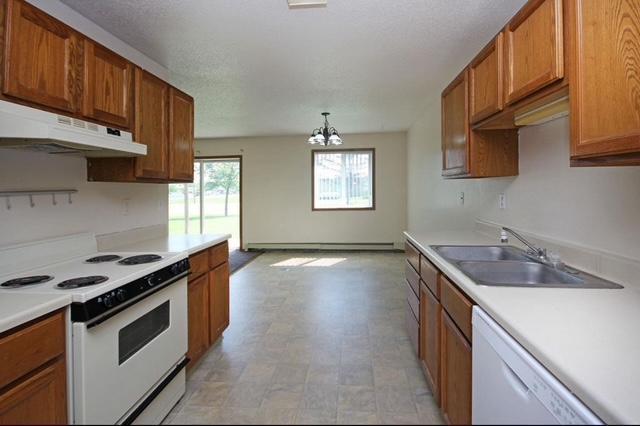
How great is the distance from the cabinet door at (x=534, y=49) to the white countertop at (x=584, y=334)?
0.80 m

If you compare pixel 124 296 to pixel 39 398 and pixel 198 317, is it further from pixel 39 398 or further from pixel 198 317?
pixel 198 317

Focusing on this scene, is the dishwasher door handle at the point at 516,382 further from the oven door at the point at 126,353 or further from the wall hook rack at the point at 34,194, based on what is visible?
the wall hook rack at the point at 34,194

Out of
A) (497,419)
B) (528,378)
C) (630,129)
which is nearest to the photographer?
(497,419)

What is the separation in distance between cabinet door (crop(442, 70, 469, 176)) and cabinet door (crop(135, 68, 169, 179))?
6.75 feet

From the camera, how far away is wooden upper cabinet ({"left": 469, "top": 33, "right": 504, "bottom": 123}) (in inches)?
65.9

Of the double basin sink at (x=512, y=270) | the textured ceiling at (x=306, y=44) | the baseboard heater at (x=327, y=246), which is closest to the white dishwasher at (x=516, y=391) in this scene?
the double basin sink at (x=512, y=270)

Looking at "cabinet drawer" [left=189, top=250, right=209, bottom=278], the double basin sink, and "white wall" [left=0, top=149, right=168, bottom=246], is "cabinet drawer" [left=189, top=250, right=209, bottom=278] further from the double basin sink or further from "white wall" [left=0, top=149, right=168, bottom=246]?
the double basin sink

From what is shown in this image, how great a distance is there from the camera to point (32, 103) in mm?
1415

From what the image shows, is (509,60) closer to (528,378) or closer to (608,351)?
(608,351)

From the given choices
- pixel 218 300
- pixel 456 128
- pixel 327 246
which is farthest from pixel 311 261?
pixel 456 128

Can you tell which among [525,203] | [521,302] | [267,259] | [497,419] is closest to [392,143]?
[267,259]

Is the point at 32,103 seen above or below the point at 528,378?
above

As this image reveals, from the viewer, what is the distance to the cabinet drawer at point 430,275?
1.72 meters

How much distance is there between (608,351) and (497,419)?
21.5 inches
